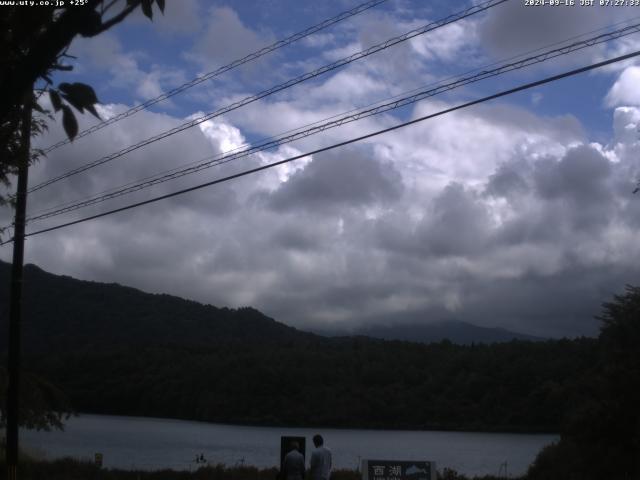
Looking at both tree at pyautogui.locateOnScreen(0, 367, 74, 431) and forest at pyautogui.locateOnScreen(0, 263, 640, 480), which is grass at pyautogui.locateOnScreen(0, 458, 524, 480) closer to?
tree at pyautogui.locateOnScreen(0, 367, 74, 431)

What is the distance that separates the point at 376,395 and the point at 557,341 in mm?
20084

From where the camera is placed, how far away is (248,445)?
54219 millimetres

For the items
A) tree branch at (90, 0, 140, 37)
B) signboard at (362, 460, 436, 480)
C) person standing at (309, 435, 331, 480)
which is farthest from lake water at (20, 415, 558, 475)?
tree branch at (90, 0, 140, 37)

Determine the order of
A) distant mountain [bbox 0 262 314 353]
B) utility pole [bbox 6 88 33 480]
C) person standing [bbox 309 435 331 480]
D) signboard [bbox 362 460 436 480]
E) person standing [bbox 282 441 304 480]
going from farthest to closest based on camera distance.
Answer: distant mountain [bbox 0 262 314 353]
utility pole [bbox 6 88 33 480]
signboard [bbox 362 460 436 480]
person standing [bbox 282 441 304 480]
person standing [bbox 309 435 331 480]

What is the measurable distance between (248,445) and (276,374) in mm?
27223

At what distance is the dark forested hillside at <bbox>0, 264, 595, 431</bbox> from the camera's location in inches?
2677

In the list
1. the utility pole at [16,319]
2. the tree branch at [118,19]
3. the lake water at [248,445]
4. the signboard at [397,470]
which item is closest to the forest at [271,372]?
the lake water at [248,445]

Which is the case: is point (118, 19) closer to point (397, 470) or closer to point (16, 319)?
point (397, 470)

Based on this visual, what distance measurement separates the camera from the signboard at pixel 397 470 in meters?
15.9

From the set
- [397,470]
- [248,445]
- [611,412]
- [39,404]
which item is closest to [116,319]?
[248,445]

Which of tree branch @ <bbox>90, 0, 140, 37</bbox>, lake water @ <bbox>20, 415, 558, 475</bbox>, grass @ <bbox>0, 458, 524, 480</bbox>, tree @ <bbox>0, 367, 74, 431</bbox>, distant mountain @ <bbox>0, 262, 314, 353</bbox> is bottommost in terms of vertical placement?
lake water @ <bbox>20, 415, 558, 475</bbox>

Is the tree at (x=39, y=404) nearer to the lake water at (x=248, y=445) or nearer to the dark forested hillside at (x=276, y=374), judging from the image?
the lake water at (x=248, y=445)

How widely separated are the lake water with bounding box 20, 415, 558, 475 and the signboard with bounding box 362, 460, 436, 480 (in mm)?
16820

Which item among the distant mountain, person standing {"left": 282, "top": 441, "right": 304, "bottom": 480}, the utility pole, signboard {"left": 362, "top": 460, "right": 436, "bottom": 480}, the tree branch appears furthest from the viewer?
the distant mountain
